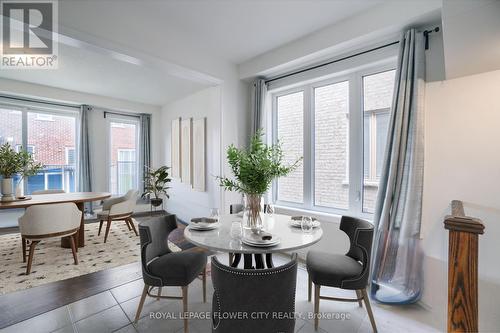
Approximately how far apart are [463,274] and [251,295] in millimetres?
939

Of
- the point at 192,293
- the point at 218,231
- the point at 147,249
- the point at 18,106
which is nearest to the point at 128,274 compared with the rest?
the point at 192,293

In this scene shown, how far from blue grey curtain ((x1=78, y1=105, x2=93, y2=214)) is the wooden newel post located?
6.18 m

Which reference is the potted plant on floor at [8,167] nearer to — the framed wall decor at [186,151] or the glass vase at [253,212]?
the framed wall decor at [186,151]

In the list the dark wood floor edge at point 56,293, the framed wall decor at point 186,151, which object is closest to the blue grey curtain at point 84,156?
the framed wall decor at point 186,151

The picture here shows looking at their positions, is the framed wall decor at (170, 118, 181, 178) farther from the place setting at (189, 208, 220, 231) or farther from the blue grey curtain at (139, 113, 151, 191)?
the place setting at (189, 208, 220, 231)

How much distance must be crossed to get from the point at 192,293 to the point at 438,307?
2296 millimetres

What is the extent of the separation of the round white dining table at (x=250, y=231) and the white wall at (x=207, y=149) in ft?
5.43

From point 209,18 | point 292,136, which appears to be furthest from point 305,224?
point 209,18

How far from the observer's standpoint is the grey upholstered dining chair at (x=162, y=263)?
1746 mm

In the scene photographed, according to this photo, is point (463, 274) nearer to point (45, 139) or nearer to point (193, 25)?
point (193, 25)

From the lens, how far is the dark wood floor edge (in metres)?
1.99

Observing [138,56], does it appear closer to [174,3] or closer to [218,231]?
[174,3]

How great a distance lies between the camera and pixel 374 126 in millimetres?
2646

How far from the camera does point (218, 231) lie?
186cm
